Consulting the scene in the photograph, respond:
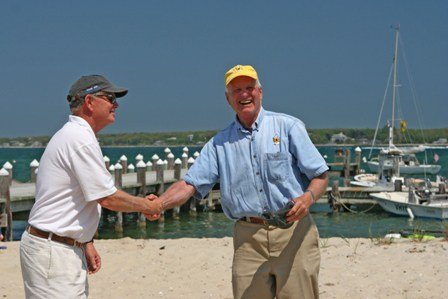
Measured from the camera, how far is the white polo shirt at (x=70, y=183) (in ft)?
12.1

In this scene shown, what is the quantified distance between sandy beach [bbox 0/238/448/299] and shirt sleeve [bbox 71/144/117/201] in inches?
151

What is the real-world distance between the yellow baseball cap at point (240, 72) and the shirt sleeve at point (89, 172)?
1.05 meters

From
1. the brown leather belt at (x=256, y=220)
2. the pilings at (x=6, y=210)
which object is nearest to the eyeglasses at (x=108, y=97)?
the brown leather belt at (x=256, y=220)

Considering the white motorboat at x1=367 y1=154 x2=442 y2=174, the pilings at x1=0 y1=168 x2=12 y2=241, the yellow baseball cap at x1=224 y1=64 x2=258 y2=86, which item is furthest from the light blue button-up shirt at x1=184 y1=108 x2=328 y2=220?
the white motorboat at x1=367 y1=154 x2=442 y2=174

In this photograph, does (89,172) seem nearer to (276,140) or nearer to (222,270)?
(276,140)

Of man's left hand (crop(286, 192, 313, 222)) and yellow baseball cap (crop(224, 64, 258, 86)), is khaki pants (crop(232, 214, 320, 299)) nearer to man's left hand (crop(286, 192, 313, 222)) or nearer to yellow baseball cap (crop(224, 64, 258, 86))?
man's left hand (crop(286, 192, 313, 222))

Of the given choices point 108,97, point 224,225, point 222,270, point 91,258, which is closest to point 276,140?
point 108,97

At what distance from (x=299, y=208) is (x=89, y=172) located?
1268 mm

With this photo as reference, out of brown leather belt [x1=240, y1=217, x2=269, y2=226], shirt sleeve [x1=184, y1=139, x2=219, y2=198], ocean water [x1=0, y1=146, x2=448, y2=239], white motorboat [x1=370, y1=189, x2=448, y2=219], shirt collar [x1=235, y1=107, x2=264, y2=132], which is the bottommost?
ocean water [x1=0, y1=146, x2=448, y2=239]

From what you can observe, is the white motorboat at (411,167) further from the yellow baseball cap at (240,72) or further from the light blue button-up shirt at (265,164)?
the yellow baseball cap at (240,72)

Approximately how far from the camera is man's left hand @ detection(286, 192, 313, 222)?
4086mm

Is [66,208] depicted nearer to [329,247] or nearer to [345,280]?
[345,280]

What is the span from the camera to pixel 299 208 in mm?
4090

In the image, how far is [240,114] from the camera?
14.4 feet
